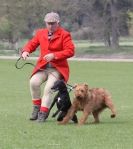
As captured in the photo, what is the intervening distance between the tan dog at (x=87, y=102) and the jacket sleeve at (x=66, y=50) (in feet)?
2.60

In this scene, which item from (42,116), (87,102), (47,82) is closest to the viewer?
(87,102)

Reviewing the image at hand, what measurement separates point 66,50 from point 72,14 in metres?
61.0

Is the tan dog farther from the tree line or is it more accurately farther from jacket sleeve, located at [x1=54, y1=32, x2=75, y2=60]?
the tree line

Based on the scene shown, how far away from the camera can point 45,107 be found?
1220 cm

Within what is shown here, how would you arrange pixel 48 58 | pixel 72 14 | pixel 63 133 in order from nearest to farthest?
1. pixel 63 133
2. pixel 48 58
3. pixel 72 14

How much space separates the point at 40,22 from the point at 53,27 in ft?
198

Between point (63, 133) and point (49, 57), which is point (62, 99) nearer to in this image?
point (49, 57)

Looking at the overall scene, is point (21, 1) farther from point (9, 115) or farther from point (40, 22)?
point (9, 115)

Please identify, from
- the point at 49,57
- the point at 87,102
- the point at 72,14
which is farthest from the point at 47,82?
the point at 72,14

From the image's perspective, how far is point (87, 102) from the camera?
462 inches

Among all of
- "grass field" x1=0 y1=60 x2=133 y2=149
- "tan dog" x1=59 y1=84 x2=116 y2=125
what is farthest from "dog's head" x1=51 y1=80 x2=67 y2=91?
"grass field" x1=0 y1=60 x2=133 y2=149

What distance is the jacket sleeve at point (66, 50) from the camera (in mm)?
12010

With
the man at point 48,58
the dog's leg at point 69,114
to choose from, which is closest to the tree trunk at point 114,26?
A: the man at point 48,58

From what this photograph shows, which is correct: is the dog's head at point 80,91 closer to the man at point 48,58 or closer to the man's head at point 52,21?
the man at point 48,58
